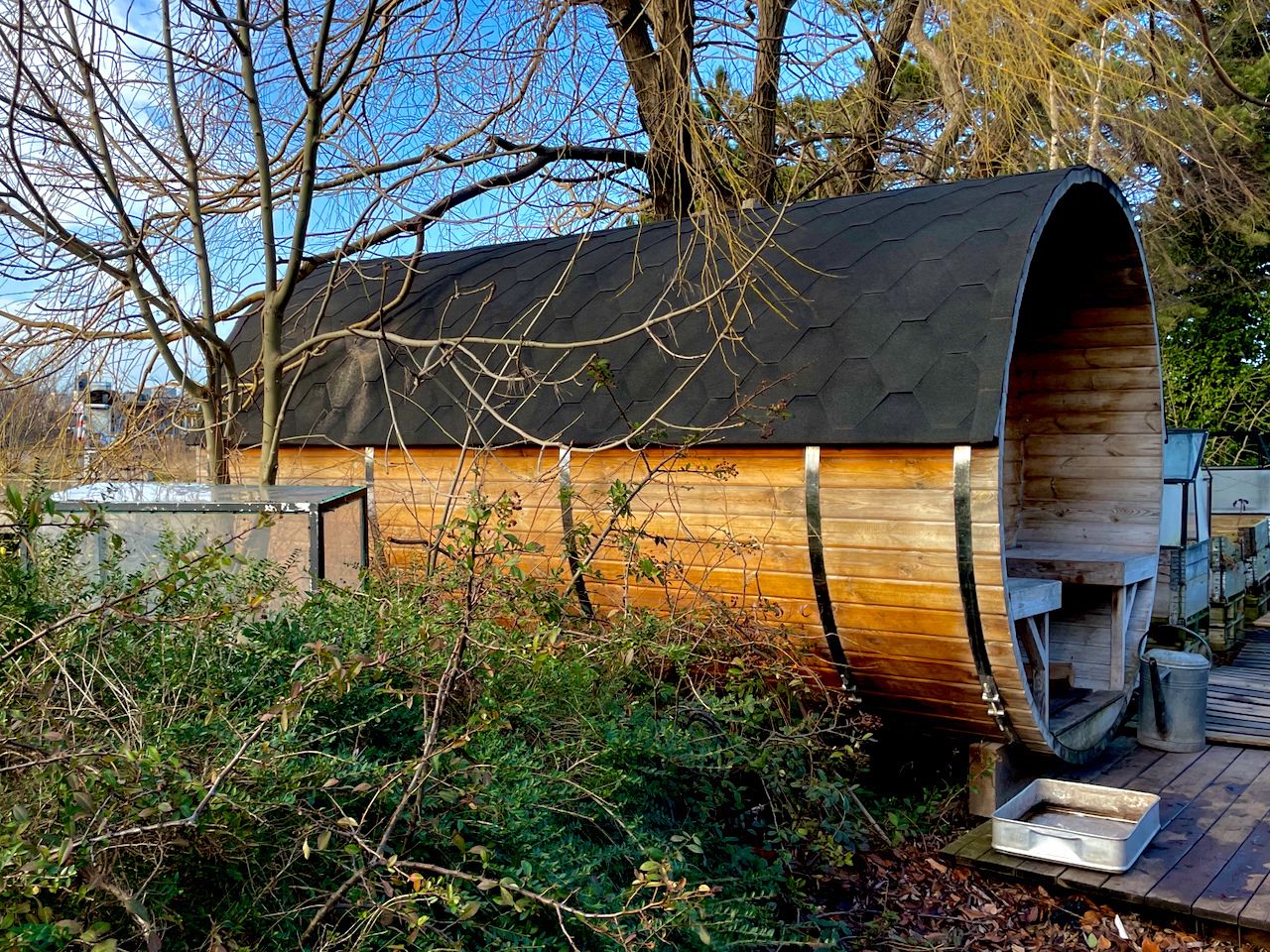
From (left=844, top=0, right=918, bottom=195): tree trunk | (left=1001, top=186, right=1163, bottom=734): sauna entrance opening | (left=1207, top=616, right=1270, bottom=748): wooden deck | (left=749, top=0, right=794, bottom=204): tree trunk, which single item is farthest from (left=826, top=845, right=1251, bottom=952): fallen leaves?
(left=844, top=0, right=918, bottom=195): tree trunk

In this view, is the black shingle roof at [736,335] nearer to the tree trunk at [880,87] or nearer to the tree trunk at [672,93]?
the tree trunk at [672,93]

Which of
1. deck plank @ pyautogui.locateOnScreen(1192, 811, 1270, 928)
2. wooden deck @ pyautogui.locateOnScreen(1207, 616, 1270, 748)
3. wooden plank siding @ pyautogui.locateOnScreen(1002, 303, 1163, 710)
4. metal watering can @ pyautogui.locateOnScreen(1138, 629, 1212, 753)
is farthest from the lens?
wooden deck @ pyautogui.locateOnScreen(1207, 616, 1270, 748)

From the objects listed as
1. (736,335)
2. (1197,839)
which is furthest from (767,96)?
(1197,839)

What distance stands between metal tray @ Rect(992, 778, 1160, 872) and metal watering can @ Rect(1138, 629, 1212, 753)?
4.62ft

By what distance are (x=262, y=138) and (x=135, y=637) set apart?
3.86 metres

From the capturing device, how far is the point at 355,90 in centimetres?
598

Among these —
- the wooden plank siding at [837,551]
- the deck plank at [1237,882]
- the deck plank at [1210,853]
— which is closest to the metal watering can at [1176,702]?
the deck plank at [1210,853]

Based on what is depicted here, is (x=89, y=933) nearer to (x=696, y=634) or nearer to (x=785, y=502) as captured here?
(x=696, y=634)

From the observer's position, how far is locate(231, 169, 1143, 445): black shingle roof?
438 cm

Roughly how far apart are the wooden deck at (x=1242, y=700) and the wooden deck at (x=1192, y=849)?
0.35 meters

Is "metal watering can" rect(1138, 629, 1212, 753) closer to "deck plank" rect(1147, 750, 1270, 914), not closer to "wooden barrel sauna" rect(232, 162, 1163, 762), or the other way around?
"wooden barrel sauna" rect(232, 162, 1163, 762)

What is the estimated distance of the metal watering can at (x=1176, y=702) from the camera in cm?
602

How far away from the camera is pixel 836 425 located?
4430 millimetres

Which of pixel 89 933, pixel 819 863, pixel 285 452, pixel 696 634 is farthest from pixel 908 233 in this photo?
pixel 89 933
